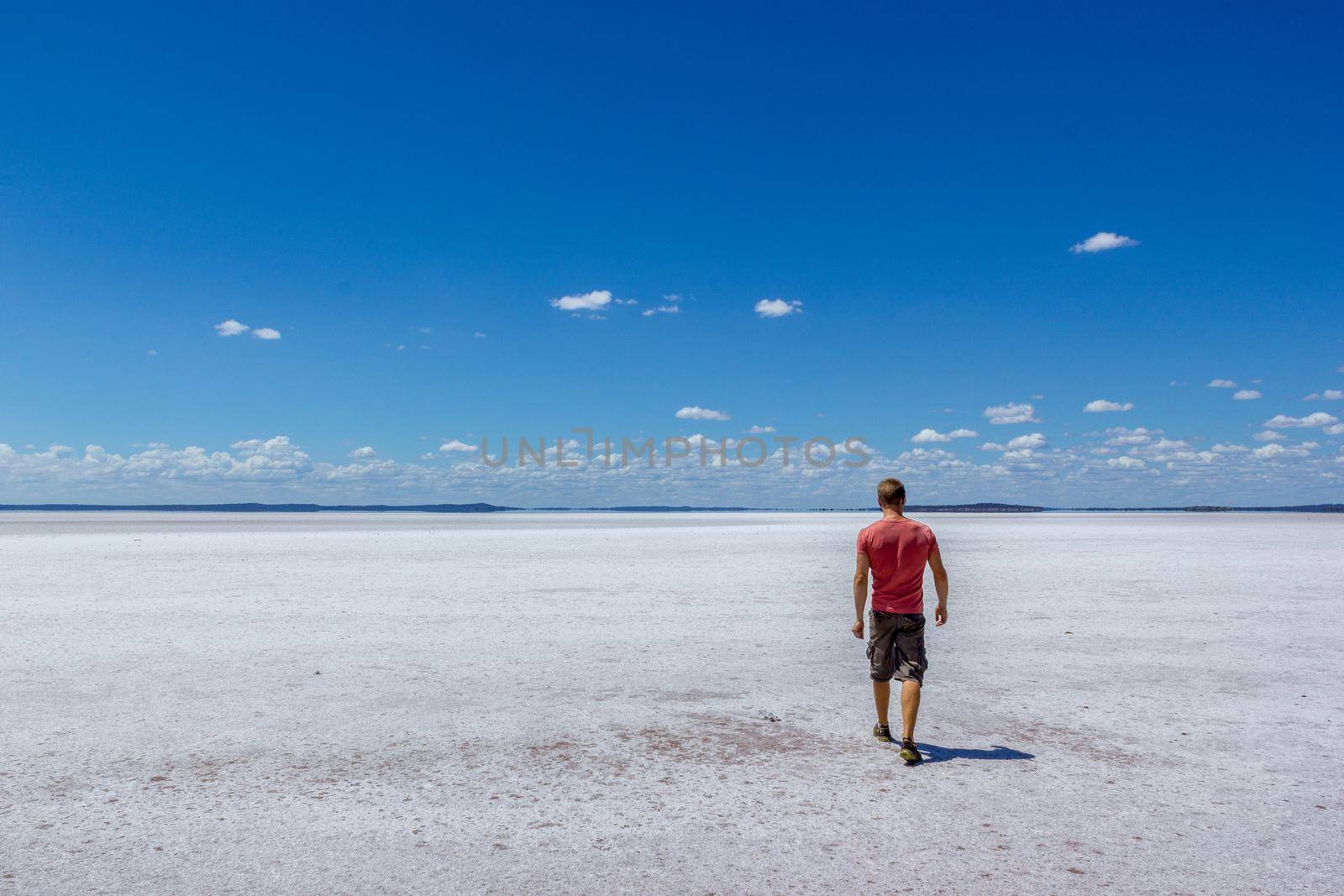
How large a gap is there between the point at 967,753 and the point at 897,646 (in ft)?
3.15

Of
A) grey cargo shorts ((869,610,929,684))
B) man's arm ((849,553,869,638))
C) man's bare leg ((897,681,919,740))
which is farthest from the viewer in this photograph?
man's arm ((849,553,869,638))

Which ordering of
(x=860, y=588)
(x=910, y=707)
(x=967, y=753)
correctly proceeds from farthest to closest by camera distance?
1. (x=860, y=588)
2. (x=967, y=753)
3. (x=910, y=707)

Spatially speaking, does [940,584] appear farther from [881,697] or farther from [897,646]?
[881,697]

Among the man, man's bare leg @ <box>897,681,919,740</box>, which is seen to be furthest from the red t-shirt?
man's bare leg @ <box>897,681,919,740</box>

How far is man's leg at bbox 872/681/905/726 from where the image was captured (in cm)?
670

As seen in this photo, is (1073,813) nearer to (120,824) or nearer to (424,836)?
(424,836)

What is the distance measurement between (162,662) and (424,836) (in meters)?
6.54

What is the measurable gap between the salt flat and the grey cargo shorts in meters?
0.63

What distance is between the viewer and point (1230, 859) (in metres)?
4.64

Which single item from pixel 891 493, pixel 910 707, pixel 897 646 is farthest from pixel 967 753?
pixel 891 493

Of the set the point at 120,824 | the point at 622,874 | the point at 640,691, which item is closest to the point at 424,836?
the point at 622,874

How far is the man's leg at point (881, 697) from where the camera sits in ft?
22.0

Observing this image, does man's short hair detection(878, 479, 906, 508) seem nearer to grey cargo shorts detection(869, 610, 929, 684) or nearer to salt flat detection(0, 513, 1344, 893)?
grey cargo shorts detection(869, 610, 929, 684)

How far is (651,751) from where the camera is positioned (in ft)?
21.6
